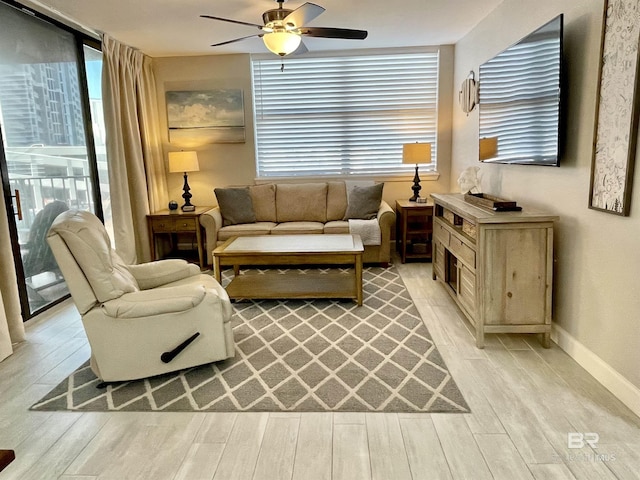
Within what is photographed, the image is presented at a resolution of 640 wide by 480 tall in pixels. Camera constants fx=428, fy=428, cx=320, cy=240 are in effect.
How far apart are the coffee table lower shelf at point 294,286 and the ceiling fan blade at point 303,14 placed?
207 cm

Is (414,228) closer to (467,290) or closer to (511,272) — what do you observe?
(467,290)

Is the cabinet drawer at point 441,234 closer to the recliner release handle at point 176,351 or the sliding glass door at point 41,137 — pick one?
the recliner release handle at point 176,351

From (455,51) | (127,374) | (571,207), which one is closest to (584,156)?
(571,207)

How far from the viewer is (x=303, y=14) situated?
2.91 m

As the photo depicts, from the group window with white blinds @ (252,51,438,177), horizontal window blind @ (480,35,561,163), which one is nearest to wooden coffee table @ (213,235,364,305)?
horizontal window blind @ (480,35,561,163)

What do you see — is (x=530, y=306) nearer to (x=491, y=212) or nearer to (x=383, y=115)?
(x=491, y=212)

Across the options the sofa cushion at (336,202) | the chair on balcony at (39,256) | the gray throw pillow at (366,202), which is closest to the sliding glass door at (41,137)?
the chair on balcony at (39,256)

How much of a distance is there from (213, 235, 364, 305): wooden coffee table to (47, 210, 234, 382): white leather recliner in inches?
37.0

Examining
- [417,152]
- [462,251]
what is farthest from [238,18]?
[462,251]

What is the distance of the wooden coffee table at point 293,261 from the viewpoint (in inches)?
137

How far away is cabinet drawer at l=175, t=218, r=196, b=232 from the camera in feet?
15.9

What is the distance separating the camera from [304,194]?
5.21 meters

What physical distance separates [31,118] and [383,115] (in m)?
3.73

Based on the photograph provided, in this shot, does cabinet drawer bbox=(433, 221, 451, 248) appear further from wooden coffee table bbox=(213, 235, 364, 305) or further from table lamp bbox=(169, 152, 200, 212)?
table lamp bbox=(169, 152, 200, 212)
